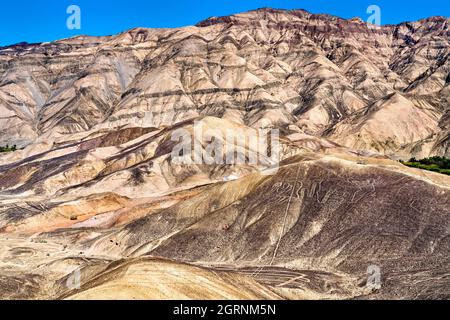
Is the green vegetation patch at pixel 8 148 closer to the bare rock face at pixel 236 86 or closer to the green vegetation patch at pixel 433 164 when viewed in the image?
the bare rock face at pixel 236 86

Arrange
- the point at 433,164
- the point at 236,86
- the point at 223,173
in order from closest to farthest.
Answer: the point at 223,173, the point at 433,164, the point at 236,86

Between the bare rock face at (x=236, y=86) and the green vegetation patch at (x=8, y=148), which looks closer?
the green vegetation patch at (x=8, y=148)

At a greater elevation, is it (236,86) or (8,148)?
(236,86)

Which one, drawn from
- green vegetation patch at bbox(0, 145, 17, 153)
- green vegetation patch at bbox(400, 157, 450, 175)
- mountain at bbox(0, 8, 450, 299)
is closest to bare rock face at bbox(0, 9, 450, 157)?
mountain at bbox(0, 8, 450, 299)

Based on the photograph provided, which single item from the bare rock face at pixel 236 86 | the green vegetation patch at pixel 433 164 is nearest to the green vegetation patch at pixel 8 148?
the bare rock face at pixel 236 86

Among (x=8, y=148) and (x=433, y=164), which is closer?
(x=433, y=164)

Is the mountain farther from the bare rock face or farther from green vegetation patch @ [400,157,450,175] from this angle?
green vegetation patch @ [400,157,450,175]

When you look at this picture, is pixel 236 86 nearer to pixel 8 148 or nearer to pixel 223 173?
pixel 8 148

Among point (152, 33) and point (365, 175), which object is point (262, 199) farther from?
point (152, 33)

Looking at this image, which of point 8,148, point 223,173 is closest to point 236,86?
point 8,148
